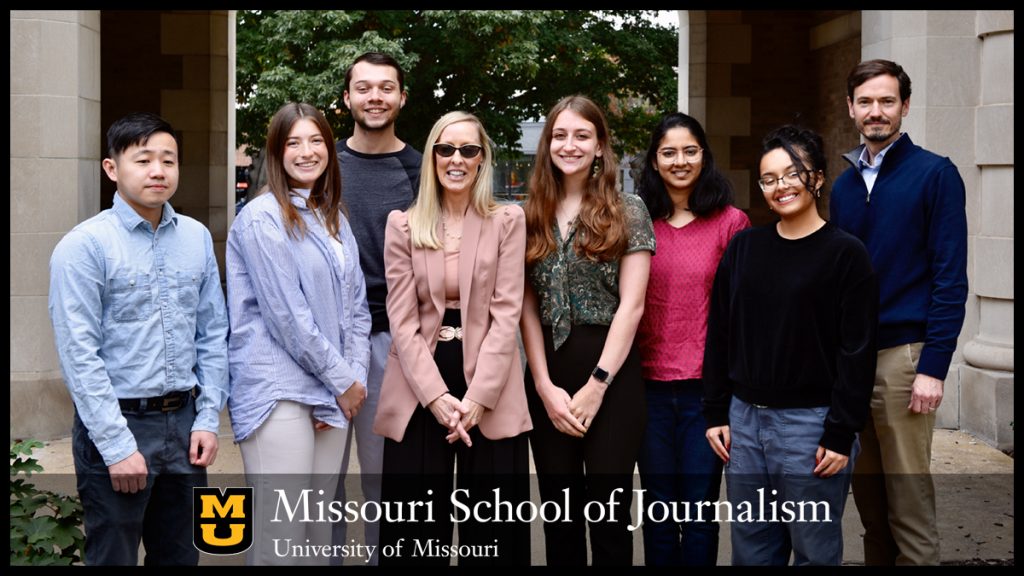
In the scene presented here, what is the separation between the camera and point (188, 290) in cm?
347

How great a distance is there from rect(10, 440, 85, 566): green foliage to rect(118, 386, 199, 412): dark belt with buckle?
530mm

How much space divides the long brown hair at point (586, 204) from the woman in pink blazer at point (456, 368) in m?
0.11

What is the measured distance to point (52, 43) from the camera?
22.4ft

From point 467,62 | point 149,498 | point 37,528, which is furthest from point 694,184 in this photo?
point 467,62

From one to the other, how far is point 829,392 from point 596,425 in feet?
2.65

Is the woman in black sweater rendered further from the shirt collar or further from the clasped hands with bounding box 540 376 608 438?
the shirt collar

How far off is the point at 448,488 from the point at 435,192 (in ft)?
3.41

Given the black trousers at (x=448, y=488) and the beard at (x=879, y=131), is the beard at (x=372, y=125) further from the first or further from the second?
the beard at (x=879, y=131)

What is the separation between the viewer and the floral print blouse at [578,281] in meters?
3.74

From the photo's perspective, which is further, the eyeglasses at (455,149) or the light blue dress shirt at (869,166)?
the light blue dress shirt at (869,166)

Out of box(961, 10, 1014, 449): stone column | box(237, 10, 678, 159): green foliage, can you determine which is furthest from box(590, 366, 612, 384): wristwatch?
box(237, 10, 678, 159): green foliage

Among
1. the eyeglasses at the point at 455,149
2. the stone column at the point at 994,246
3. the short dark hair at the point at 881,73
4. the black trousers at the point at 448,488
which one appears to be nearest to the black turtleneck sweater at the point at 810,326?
the short dark hair at the point at 881,73

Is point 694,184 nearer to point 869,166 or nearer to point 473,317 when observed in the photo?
point 869,166

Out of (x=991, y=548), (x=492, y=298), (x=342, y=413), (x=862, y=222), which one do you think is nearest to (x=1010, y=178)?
(x=991, y=548)
